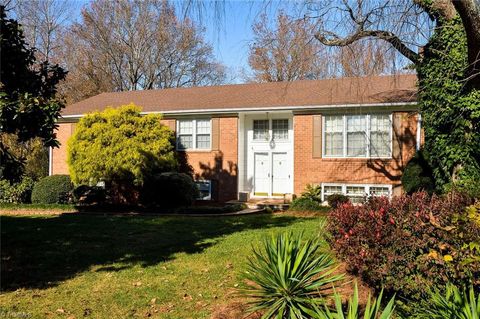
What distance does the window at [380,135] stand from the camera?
17.5 m

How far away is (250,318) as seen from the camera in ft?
16.6

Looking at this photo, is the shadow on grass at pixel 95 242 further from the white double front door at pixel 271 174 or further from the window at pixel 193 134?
the window at pixel 193 134

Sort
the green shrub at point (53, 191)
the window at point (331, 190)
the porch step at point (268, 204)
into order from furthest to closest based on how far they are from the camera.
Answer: the green shrub at point (53, 191), the window at point (331, 190), the porch step at point (268, 204)

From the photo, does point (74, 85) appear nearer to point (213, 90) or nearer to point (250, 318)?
point (213, 90)

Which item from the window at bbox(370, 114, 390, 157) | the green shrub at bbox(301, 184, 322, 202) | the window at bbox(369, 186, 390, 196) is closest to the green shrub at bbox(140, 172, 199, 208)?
the green shrub at bbox(301, 184, 322, 202)

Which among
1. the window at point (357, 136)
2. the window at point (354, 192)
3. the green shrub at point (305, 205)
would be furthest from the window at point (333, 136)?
the green shrub at point (305, 205)

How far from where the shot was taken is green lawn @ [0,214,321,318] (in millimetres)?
5879

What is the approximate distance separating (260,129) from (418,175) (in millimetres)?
7482

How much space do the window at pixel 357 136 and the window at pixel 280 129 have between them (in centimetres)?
287

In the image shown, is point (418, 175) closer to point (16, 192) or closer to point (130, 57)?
point (16, 192)

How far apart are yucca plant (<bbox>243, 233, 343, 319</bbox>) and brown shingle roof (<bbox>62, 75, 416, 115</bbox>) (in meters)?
11.8

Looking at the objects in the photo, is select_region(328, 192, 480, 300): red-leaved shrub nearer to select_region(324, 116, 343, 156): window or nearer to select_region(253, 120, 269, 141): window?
select_region(324, 116, 343, 156): window

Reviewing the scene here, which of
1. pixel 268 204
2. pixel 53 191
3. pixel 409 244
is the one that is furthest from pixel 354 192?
pixel 53 191

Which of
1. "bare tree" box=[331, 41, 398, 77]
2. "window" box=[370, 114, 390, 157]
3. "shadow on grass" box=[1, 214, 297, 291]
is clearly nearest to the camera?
"shadow on grass" box=[1, 214, 297, 291]
